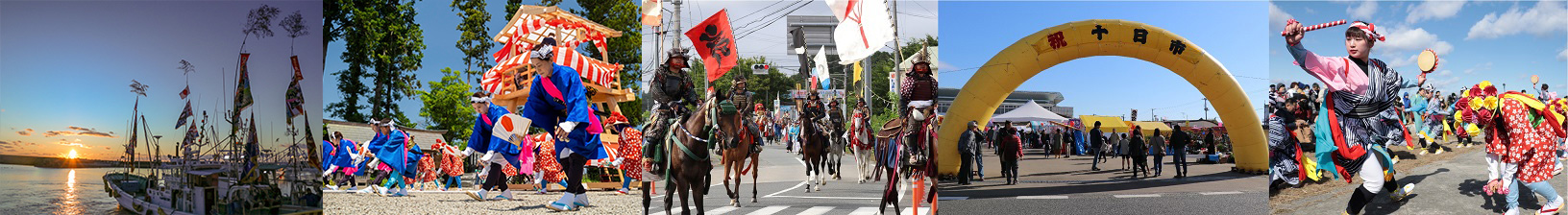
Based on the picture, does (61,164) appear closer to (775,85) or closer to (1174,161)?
(775,85)

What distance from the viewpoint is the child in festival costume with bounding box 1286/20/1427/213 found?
7.30m

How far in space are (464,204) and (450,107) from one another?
3027mm

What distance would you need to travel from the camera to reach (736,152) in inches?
291

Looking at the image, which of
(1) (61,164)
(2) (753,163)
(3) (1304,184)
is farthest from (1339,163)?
(1) (61,164)

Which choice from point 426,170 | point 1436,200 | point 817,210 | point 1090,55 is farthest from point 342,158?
point 1436,200

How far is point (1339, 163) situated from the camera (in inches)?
297

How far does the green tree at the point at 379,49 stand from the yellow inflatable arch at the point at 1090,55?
5364mm

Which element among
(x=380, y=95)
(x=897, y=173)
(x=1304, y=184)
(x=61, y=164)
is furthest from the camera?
(x=380, y=95)

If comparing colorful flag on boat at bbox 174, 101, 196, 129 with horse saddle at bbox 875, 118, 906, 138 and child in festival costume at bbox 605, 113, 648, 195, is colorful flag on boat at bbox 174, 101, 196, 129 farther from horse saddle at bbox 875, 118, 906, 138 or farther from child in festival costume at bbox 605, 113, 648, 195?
horse saddle at bbox 875, 118, 906, 138

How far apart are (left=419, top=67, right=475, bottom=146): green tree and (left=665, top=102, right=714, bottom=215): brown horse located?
14.1ft

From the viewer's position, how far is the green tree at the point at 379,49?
10.3m

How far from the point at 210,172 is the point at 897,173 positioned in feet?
16.0

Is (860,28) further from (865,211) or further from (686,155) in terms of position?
(686,155)

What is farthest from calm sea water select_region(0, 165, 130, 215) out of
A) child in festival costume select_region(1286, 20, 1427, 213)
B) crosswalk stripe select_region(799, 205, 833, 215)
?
child in festival costume select_region(1286, 20, 1427, 213)
